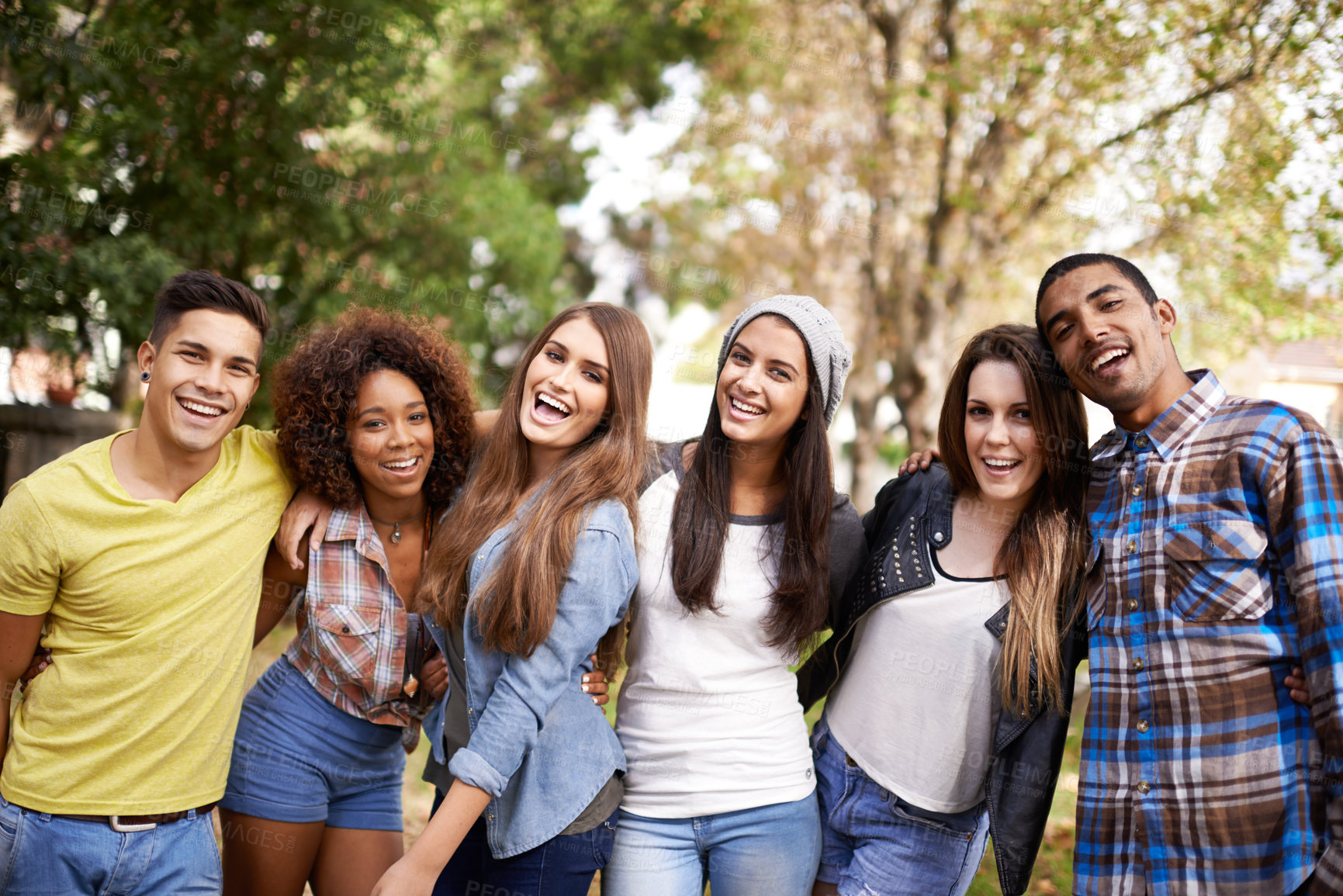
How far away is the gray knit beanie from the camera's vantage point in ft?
9.09

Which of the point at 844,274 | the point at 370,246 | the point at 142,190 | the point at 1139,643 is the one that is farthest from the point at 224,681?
the point at 844,274

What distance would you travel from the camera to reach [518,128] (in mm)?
14453

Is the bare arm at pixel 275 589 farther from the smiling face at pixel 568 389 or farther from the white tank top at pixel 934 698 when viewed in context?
the white tank top at pixel 934 698

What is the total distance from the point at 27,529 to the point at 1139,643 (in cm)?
292

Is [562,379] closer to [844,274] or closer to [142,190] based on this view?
[142,190]

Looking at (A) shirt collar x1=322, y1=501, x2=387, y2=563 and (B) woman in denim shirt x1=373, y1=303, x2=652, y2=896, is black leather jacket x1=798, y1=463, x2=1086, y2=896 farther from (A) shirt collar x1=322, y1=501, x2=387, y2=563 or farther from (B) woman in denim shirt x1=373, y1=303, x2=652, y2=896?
(A) shirt collar x1=322, y1=501, x2=387, y2=563

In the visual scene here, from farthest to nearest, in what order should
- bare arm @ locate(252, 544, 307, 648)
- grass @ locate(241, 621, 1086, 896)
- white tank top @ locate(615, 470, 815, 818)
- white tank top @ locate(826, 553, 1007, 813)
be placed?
→ grass @ locate(241, 621, 1086, 896) → bare arm @ locate(252, 544, 307, 648) → white tank top @ locate(826, 553, 1007, 813) → white tank top @ locate(615, 470, 815, 818)

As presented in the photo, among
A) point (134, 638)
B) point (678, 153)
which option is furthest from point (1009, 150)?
point (134, 638)

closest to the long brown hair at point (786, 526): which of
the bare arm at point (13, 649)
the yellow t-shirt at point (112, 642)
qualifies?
the yellow t-shirt at point (112, 642)

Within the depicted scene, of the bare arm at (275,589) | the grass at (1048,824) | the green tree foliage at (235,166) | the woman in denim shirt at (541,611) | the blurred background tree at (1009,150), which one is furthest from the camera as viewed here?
the blurred background tree at (1009,150)

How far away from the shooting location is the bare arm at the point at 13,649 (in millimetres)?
2389

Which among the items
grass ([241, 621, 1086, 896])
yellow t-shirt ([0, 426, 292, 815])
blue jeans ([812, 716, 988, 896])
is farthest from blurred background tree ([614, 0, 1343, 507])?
yellow t-shirt ([0, 426, 292, 815])

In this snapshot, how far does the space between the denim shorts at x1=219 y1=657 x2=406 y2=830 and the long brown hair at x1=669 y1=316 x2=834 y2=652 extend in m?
1.15

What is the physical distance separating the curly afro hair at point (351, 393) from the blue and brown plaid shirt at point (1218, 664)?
6.71 ft
